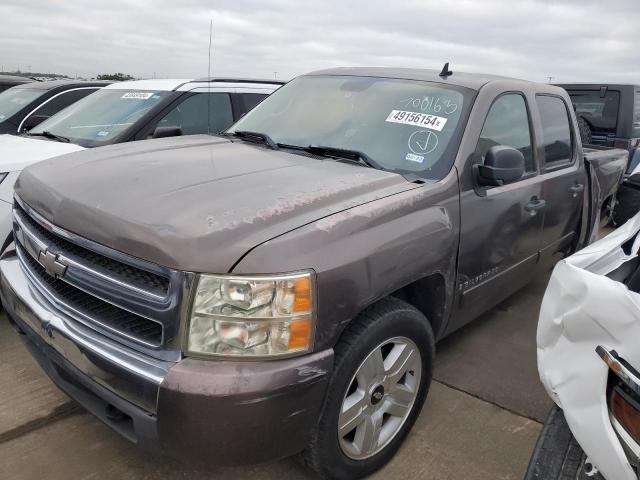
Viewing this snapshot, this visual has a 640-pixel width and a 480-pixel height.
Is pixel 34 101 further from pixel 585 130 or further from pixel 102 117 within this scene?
pixel 585 130

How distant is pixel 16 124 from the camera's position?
20.8 ft

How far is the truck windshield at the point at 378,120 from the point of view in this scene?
276cm

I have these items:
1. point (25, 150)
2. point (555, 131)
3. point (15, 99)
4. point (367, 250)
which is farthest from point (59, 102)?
point (367, 250)

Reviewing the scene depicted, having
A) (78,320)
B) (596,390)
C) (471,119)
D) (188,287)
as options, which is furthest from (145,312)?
(471,119)

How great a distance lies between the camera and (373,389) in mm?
2232

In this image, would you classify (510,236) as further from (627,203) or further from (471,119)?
(627,203)

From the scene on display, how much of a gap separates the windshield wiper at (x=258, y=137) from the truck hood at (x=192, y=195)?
19 cm

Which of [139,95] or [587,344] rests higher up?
[139,95]

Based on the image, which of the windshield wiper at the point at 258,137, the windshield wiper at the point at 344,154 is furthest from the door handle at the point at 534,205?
the windshield wiper at the point at 258,137

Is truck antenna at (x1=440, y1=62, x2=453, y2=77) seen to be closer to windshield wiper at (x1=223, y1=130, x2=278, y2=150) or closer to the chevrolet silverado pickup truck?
the chevrolet silverado pickup truck

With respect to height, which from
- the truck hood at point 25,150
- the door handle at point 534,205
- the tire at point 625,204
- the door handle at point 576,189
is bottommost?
the tire at point 625,204

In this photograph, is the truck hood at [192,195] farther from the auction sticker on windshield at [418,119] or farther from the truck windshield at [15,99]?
the truck windshield at [15,99]

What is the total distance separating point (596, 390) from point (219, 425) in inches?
46.4

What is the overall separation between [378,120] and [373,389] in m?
1.50
